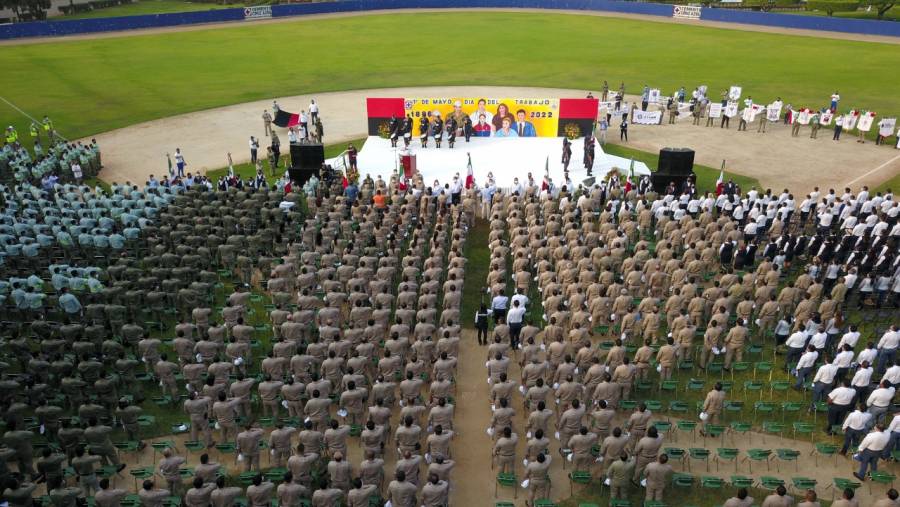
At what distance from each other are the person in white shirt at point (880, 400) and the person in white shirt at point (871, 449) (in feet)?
1.55

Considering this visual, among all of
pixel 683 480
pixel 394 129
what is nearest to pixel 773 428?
pixel 683 480

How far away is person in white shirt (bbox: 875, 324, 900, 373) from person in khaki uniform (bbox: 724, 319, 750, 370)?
3.10 m

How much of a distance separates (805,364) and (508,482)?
7.98 metres

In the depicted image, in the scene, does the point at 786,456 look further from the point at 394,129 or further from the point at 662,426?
the point at 394,129

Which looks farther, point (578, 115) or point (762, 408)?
point (578, 115)

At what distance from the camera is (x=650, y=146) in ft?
127

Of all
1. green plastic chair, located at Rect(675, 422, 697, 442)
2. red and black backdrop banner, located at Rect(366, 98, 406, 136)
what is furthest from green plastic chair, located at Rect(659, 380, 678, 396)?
red and black backdrop banner, located at Rect(366, 98, 406, 136)

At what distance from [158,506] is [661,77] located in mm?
49771

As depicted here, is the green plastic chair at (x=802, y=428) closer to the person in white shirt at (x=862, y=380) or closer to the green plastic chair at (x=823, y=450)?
the green plastic chair at (x=823, y=450)

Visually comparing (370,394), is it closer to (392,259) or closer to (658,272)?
(392,259)

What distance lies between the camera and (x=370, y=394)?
17375 millimetres

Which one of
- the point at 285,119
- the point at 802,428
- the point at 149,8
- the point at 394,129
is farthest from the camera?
the point at 149,8

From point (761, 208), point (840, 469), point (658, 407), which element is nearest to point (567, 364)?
point (658, 407)

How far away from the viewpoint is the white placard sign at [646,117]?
139 ft
